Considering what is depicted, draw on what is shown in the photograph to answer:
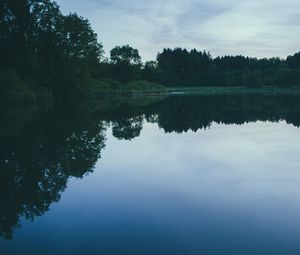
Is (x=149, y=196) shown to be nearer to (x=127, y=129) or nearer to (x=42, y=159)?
(x=42, y=159)

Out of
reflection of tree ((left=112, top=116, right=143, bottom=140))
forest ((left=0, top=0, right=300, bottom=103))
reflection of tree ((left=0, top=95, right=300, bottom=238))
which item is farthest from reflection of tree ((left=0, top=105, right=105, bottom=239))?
forest ((left=0, top=0, right=300, bottom=103))

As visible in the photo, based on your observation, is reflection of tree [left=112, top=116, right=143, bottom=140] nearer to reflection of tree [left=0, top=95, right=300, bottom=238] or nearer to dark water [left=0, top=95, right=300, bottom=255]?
reflection of tree [left=0, top=95, right=300, bottom=238]

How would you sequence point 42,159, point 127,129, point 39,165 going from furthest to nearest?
point 127,129 < point 42,159 < point 39,165

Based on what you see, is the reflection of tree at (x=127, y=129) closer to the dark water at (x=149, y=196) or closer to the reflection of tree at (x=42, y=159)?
the reflection of tree at (x=42, y=159)

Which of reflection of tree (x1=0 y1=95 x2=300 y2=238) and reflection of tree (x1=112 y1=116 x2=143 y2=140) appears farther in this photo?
reflection of tree (x1=112 y1=116 x2=143 y2=140)

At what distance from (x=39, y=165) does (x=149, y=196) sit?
16.3 feet

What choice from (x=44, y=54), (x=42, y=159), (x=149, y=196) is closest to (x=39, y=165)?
(x=42, y=159)

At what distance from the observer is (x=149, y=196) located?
9.72m

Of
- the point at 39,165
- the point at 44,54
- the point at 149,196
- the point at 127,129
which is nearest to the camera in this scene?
the point at 149,196

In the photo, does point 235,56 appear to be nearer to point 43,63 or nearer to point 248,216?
point 43,63

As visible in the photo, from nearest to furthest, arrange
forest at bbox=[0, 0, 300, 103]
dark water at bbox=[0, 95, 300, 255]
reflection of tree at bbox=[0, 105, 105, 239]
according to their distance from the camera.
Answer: dark water at bbox=[0, 95, 300, 255], reflection of tree at bbox=[0, 105, 105, 239], forest at bbox=[0, 0, 300, 103]

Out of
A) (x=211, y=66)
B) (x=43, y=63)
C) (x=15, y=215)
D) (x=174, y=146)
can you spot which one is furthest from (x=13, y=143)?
(x=211, y=66)

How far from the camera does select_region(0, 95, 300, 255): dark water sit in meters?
6.82

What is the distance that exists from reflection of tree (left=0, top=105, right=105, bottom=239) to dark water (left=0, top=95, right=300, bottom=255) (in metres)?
0.03
